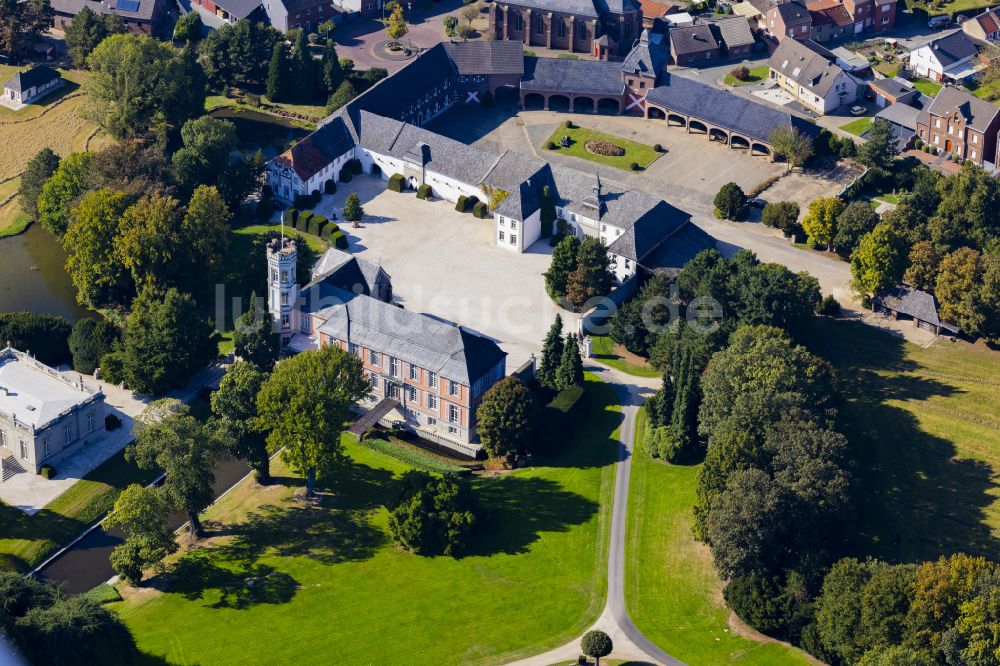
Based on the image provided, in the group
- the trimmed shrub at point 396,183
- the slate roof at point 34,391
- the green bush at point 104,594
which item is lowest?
the green bush at point 104,594

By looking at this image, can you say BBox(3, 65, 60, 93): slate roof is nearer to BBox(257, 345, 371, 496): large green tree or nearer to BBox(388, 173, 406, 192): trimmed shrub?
→ BBox(388, 173, 406, 192): trimmed shrub

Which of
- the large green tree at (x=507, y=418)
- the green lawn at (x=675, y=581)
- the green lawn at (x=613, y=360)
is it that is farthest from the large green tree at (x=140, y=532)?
the green lawn at (x=613, y=360)

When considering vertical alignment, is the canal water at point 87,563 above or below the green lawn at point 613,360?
below

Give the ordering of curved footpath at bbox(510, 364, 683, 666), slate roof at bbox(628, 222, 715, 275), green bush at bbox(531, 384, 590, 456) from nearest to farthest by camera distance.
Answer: curved footpath at bbox(510, 364, 683, 666) < green bush at bbox(531, 384, 590, 456) < slate roof at bbox(628, 222, 715, 275)

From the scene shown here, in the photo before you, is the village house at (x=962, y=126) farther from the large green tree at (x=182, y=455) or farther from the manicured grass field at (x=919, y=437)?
the large green tree at (x=182, y=455)

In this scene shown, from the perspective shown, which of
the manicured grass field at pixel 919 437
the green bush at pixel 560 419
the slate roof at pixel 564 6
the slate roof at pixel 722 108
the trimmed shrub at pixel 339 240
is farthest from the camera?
the slate roof at pixel 564 6

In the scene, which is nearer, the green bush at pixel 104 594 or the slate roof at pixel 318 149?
the green bush at pixel 104 594

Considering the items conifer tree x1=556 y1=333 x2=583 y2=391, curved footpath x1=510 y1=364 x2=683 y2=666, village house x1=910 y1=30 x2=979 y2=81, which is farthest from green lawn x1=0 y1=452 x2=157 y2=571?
village house x1=910 y1=30 x2=979 y2=81
